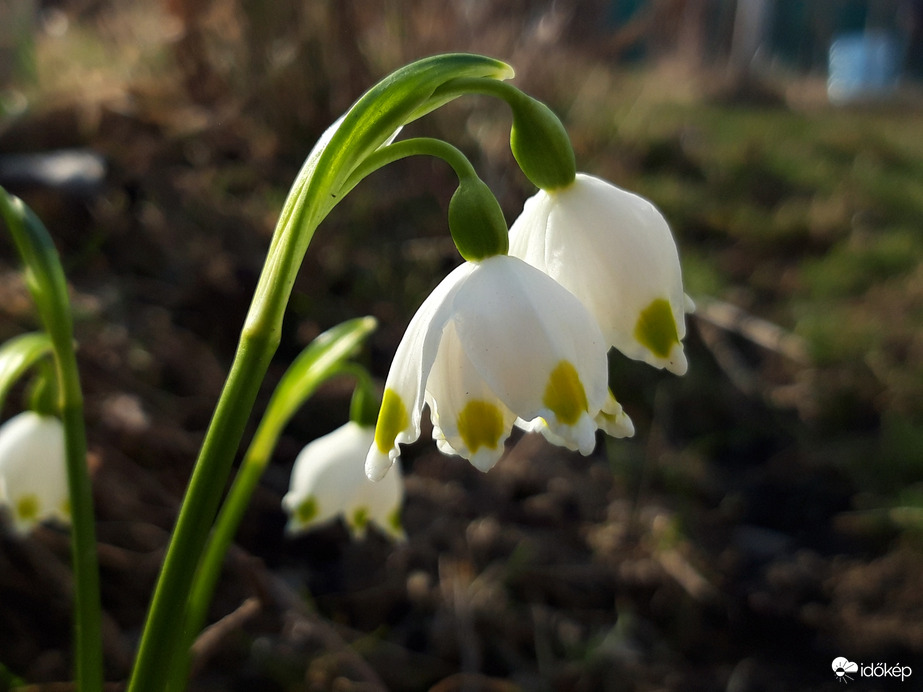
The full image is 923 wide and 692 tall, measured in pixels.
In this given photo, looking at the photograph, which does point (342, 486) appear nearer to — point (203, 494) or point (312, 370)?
point (312, 370)

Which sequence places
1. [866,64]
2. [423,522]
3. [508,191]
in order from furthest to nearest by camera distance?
[866,64] < [508,191] < [423,522]

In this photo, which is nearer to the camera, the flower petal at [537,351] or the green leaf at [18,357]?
the flower petal at [537,351]

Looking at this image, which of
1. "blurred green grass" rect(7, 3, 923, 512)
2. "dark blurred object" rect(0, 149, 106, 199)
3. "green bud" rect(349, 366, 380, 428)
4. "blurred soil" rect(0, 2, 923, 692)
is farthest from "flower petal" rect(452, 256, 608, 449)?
"dark blurred object" rect(0, 149, 106, 199)

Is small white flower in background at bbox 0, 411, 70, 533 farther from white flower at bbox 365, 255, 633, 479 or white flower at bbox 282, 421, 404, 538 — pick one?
white flower at bbox 365, 255, 633, 479

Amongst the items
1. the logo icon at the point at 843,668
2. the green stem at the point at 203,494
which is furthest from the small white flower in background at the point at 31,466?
the logo icon at the point at 843,668

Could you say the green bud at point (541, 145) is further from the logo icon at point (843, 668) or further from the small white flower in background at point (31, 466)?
the logo icon at point (843, 668)

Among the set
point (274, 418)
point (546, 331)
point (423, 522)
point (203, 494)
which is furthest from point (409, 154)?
point (423, 522)
